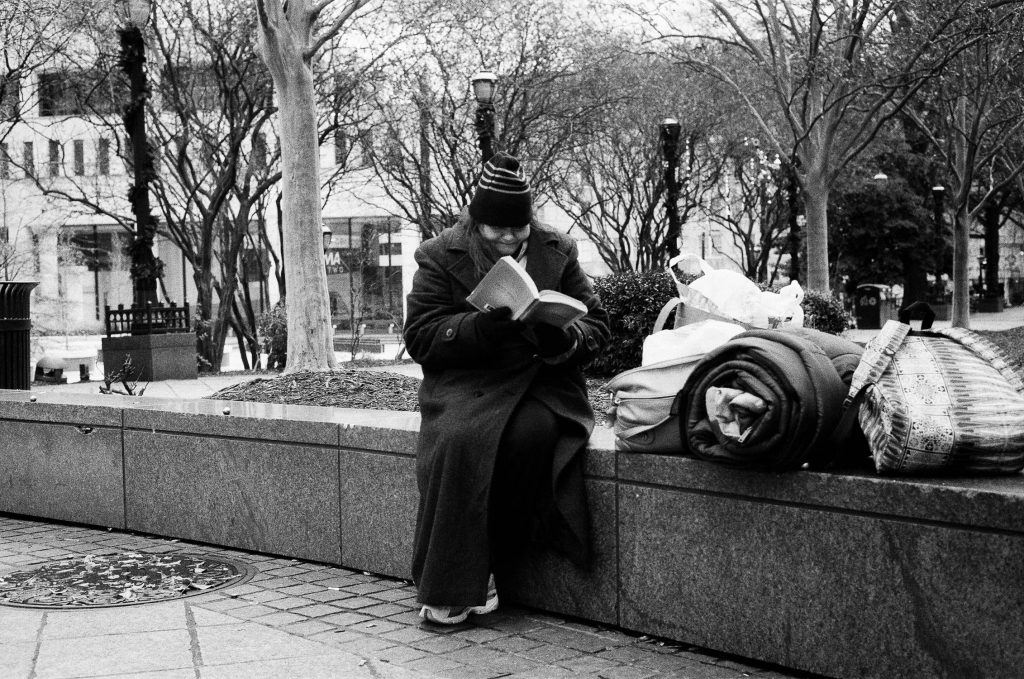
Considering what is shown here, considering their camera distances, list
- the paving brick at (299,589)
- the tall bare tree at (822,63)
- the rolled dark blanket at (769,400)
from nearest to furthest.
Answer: the rolled dark blanket at (769,400)
the paving brick at (299,589)
the tall bare tree at (822,63)

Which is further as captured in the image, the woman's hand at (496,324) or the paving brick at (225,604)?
the paving brick at (225,604)

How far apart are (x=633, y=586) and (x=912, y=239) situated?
40.7 meters

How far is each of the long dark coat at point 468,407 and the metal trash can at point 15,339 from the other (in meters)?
5.57

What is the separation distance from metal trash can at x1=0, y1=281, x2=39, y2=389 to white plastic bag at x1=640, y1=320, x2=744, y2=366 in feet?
20.9

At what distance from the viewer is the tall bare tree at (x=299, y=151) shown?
13.7m

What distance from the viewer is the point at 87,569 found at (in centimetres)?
598

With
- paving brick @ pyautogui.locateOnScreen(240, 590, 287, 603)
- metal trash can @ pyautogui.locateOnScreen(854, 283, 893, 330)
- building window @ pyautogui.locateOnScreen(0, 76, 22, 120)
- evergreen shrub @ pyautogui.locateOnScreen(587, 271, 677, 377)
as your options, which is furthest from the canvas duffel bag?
metal trash can @ pyautogui.locateOnScreen(854, 283, 893, 330)

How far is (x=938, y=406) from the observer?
369cm

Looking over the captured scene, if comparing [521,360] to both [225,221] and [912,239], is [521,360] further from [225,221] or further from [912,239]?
[912,239]

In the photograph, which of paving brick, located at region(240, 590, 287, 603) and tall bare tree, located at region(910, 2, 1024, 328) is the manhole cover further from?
tall bare tree, located at region(910, 2, 1024, 328)

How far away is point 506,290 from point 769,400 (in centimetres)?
111

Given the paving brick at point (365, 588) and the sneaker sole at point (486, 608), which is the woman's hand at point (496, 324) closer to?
the sneaker sole at point (486, 608)

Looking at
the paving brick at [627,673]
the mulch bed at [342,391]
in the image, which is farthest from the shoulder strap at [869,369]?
the mulch bed at [342,391]

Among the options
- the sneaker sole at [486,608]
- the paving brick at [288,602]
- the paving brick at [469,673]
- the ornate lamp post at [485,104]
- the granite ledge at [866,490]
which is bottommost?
the paving brick at [288,602]
